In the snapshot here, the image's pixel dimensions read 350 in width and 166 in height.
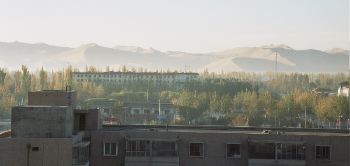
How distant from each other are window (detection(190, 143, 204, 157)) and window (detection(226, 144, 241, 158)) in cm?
107

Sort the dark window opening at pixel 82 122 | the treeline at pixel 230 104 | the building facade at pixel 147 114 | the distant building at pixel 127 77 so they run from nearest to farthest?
the dark window opening at pixel 82 122 < the treeline at pixel 230 104 < the building facade at pixel 147 114 < the distant building at pixel 127 77

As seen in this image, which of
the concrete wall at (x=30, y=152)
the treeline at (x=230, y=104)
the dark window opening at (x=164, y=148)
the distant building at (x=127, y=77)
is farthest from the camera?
the distant building at (x=127, y=77)

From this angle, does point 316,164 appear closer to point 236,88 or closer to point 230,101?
point 230,101

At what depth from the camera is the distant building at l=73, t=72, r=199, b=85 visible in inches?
4662

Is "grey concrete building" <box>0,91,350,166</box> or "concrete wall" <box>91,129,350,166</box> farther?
"concrete wall" <box>91,129,350,166</box>

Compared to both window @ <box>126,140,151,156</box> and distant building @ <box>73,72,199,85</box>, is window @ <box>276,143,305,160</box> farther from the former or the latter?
distant building @ <box>73,72,199,85</box>

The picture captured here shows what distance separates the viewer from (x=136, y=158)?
22.9 m

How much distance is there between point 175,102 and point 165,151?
177ft

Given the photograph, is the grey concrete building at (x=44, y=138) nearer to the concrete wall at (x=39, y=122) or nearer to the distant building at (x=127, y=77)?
the concrete wall at (x=39, y=122)

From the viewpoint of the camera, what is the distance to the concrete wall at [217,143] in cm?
2209

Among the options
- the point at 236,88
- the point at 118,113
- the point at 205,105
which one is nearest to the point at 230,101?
the point at 205,105

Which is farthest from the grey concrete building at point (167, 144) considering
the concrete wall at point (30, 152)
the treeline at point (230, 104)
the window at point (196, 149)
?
the treeline at point (230, 104)

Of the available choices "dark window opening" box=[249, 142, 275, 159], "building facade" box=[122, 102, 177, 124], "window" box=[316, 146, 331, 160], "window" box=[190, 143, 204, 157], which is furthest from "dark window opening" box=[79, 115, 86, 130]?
"building facade" box=[122, 102, 177, 124]

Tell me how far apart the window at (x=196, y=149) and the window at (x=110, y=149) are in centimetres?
321
